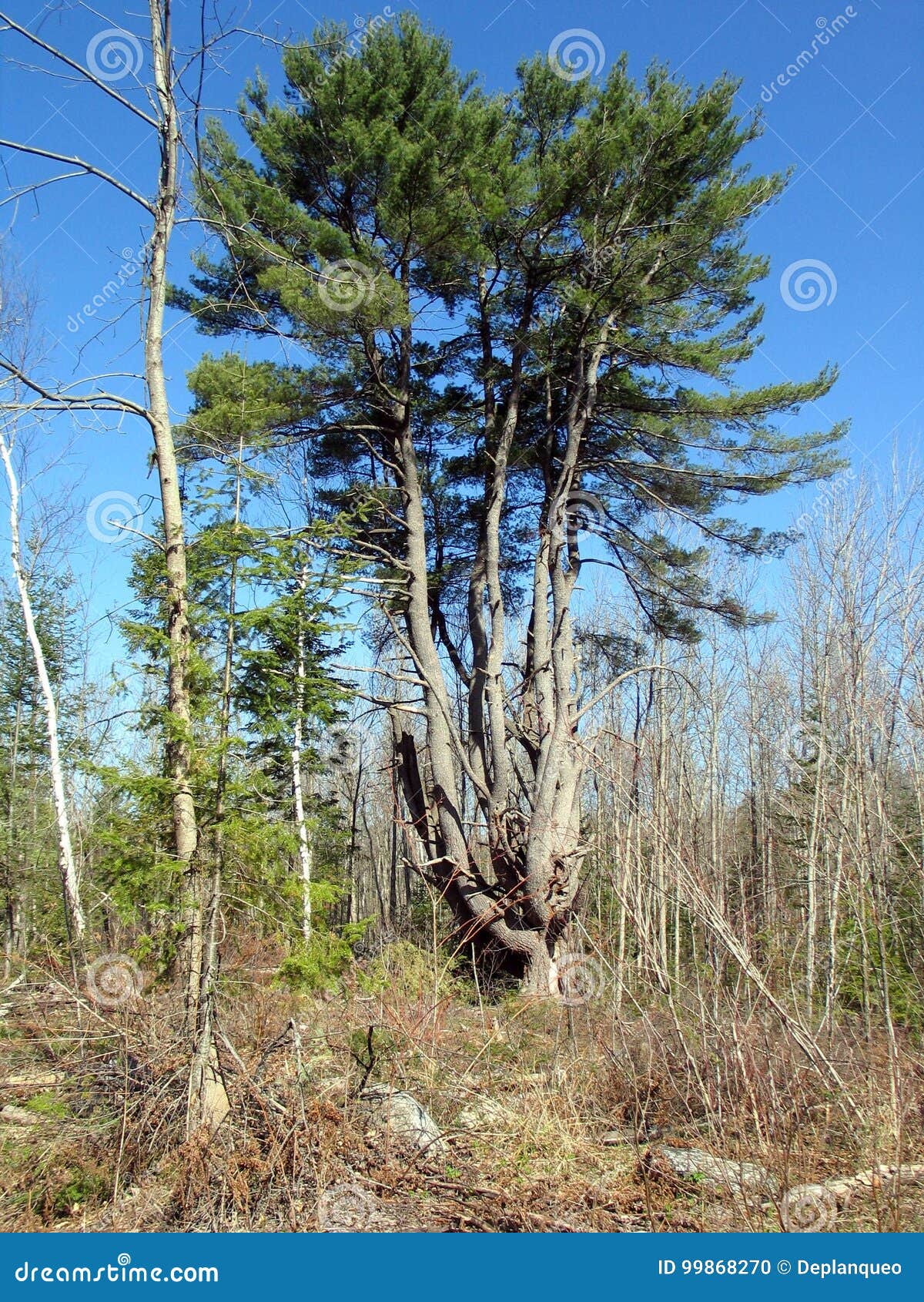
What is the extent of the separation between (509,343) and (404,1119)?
1129 cm

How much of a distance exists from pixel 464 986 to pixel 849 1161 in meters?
6.60

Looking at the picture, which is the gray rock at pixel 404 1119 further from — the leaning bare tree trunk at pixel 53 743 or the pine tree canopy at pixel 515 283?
the pine tree canopy at pixel 515 283

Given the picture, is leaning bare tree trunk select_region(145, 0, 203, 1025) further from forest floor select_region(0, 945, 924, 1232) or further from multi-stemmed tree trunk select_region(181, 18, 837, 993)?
multi-stemmed tree trunk select_region(181, 18, 837, 993)

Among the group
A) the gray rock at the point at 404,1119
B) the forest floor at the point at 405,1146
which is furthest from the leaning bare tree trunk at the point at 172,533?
the gray rock at the point at 404,1119

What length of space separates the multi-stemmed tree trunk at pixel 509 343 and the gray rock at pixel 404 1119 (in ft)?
14.5

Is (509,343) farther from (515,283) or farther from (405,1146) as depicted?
(405,1146)

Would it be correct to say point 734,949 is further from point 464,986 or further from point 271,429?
point 271,429

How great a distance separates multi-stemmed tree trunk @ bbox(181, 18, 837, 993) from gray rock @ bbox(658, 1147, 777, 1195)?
4628 mm

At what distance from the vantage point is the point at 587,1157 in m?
5.41

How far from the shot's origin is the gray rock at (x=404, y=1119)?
536cm

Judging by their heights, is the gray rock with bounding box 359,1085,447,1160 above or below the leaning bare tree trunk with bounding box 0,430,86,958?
below

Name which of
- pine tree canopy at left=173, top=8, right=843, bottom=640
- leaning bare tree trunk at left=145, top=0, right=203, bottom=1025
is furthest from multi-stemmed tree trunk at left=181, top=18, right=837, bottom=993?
leaning bare tree trunk at left=145, top=0, right=203, bottom=1025

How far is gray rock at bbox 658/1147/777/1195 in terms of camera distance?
166 inches

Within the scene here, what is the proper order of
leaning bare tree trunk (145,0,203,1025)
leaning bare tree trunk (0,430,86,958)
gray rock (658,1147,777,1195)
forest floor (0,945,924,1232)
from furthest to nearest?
leaning bare tree trunk (0,430,86,958) → leaning bare tree trunk (145,0,203,1025) → forest floor (0,945,924,1232) → gray rock (658,1147,777,1195)
